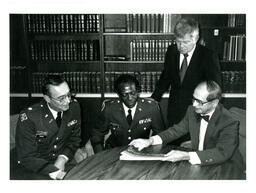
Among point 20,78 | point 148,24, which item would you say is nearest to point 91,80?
point 20,78

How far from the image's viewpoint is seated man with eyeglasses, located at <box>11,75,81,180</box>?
217cm

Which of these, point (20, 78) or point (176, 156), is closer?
point (176, 156)

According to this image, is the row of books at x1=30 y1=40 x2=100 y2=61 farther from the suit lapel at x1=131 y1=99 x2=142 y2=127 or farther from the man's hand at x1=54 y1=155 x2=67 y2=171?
the man's hand at x1=54 y1=155 x2=67 y2=171

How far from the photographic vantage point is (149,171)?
70.1 inches

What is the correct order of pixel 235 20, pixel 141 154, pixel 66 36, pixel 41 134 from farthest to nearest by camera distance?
pixel 66 36 < pixel 235 20 < pixel 41 134 < pixel 141 154

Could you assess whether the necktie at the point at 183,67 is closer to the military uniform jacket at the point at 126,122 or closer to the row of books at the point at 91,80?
the military uniform jacket at the point at 126,122

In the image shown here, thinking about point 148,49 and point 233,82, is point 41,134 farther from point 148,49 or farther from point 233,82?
point 233,82

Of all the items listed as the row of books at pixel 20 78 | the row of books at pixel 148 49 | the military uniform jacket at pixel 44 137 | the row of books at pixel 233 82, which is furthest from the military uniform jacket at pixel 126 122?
the row of books at pixel 20 78

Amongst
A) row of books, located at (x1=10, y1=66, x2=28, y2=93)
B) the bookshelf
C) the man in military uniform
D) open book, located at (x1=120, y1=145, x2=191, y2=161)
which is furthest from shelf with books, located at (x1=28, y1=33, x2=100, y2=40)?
open book, located at (x1=120, y1=145, x2=191, y2=161)

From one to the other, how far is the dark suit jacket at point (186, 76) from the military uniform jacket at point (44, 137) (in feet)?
3.20

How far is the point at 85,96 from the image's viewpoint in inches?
157

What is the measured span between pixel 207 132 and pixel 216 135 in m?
0.06
